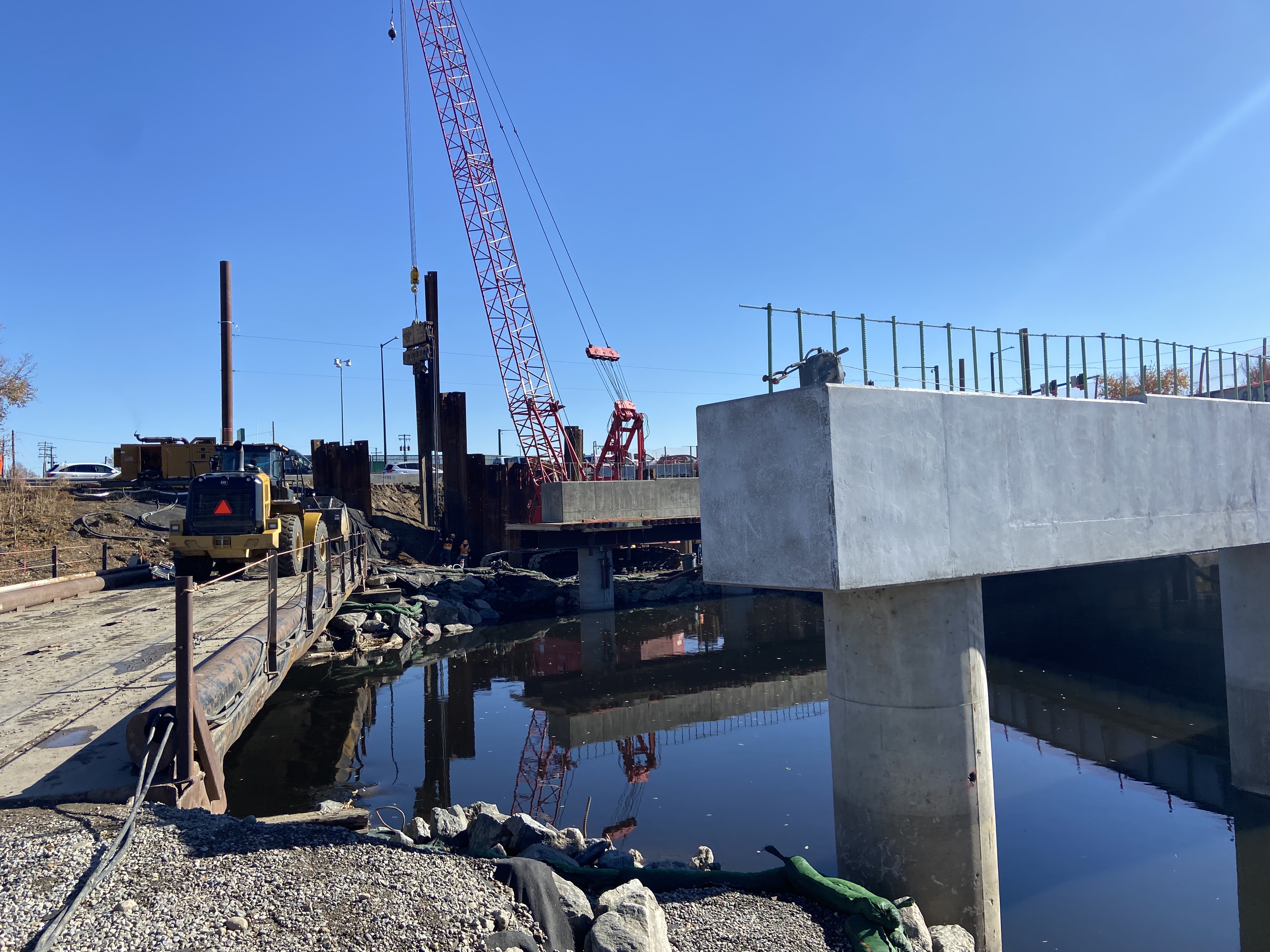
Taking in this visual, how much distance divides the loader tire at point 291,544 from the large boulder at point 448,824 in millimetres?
8451

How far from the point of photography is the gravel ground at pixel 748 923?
543cm

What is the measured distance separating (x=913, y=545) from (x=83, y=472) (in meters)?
42.1

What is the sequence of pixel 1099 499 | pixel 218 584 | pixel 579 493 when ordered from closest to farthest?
1. pixel 1099 499
2. pixel 218 584
3. pixel 579 493

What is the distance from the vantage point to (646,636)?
2366 centimetres

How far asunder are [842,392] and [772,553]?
4.44ft

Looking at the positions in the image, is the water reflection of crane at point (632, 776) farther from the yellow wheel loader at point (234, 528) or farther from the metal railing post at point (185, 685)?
the yellow wheel loader at point (234, 528)

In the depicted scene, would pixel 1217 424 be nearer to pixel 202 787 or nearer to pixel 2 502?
pixel 202 787

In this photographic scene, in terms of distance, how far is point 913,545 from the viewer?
239 inches

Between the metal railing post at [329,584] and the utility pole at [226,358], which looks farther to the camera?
the utility pole at [226,358]

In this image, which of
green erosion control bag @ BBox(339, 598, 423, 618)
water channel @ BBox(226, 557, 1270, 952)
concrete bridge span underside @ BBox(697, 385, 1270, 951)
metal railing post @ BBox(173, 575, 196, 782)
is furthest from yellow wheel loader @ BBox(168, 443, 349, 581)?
concrete bridge span underside @ BBox(697, 385, 1270, 951)

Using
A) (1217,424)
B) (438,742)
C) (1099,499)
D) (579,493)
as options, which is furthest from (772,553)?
(579,493)

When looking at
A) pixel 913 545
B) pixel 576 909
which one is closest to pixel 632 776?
pixel 576 909

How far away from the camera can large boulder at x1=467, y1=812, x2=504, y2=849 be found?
7043 mm

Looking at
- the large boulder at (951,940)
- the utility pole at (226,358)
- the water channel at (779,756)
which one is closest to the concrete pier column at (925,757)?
the large boulder at (951,940)
